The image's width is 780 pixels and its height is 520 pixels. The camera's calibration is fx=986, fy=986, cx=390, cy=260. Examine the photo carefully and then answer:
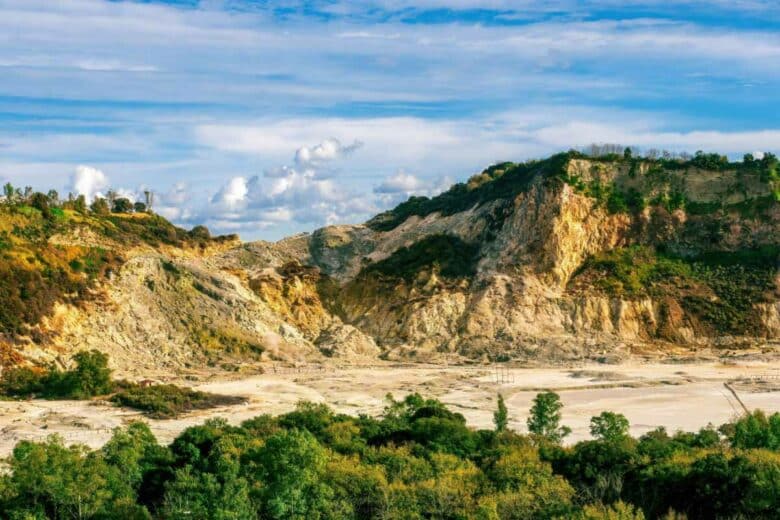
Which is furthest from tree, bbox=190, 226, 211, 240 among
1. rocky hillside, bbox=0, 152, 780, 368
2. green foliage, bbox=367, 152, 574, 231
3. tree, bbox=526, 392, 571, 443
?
tree, bbox=526, 392, 571, 443

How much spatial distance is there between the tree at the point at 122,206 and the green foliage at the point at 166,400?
45.8 metres

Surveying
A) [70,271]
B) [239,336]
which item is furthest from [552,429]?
[70,271]

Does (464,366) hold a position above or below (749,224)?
below

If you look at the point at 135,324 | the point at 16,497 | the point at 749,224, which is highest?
the point at 749,224

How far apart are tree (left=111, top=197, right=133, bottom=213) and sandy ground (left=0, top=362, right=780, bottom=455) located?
39985 mm

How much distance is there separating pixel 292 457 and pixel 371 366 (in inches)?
1866

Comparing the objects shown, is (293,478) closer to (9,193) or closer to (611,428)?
(611,428)

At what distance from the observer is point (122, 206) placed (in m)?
110

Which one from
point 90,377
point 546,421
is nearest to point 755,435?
point 546,421

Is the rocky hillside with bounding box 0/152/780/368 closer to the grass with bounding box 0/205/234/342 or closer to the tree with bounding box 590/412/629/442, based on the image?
the grass with bounding box 0/205/234/342

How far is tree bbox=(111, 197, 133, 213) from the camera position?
10912cm

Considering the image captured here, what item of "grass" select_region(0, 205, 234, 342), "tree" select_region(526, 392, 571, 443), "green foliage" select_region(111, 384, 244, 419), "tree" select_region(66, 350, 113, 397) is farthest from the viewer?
"grass" select_region(0, 205, 234, 342)

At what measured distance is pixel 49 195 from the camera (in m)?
99.8

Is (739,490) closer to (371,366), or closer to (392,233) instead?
(371,366)
